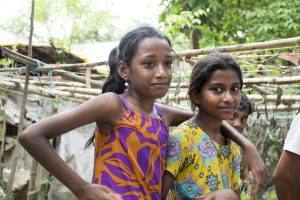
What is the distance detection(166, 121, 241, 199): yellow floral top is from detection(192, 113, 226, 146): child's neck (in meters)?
0.05

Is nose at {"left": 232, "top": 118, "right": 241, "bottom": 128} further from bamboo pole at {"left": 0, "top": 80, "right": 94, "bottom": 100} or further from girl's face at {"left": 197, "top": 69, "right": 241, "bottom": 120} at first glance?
bamboo pole at {"left": 0, "top": 80, "right": 94, "bottom": 100}

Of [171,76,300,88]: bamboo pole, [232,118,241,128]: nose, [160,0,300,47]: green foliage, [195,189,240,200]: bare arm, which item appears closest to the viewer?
[195,189,240,200]: bare arm

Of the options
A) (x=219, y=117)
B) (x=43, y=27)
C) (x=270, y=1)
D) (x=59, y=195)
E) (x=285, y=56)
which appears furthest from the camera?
(x=43, y=27)

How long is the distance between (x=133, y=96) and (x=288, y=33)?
568cm

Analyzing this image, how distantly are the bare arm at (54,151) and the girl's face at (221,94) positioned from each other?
652mm

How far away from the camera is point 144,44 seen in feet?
6.63

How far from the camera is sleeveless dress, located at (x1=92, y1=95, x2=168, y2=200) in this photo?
1.88 metres

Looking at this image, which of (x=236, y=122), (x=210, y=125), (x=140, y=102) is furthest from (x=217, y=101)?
(x=236, y=122)

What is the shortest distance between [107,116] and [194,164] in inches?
18.4

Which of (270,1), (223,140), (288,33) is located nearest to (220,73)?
(223,140)

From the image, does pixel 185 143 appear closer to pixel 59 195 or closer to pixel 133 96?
pixel 133 96

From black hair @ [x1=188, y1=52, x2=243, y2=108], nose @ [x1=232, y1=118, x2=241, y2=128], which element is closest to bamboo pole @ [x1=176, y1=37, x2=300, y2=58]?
nose @ [x1=232, y1=118, x2=241, y2=128]

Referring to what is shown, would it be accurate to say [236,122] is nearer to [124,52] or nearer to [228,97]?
[228,97]

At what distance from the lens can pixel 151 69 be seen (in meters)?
1.97
